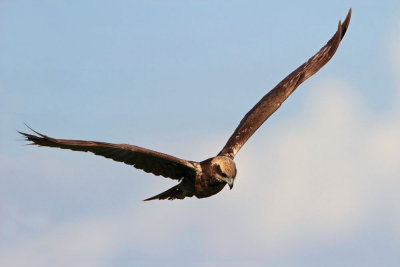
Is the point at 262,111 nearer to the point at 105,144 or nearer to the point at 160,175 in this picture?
the point at 160,175

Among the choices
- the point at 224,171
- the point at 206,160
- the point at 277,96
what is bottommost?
the point at 224,171

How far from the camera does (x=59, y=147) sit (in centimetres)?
1286

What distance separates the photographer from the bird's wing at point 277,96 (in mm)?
15398

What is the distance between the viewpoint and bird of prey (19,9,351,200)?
514 inches

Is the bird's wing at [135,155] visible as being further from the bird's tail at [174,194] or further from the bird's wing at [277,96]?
the bird's wing at [277,96]

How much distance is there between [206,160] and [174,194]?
3.40 ft

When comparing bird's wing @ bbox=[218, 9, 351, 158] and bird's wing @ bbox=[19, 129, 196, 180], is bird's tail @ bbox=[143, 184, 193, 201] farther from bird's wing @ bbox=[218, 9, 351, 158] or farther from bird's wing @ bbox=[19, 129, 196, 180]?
bird's wing @ bbox=[218, 9, 351, 158]

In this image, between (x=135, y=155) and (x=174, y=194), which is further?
(x=174, y=194)

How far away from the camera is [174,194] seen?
14.9 meters

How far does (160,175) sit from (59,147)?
2059 millimetres

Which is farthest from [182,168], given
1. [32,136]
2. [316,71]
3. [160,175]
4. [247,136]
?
[316,71]

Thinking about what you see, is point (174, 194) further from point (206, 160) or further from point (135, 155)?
point (135, 155)

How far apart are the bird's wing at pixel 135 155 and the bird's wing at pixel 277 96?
88 centimetres

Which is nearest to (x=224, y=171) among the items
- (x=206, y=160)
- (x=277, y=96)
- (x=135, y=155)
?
(x=206, y=160)
